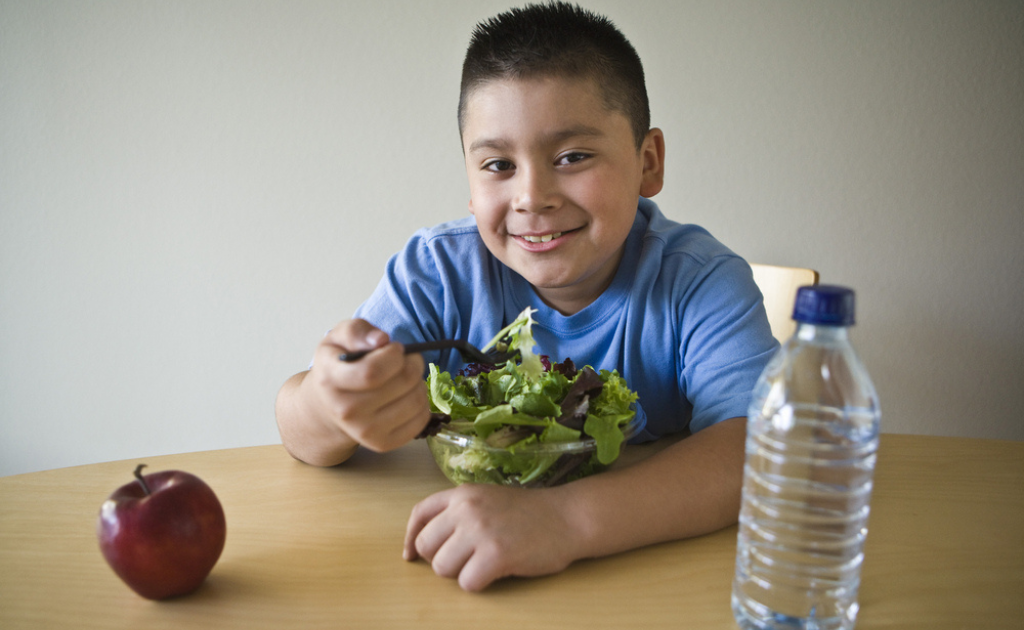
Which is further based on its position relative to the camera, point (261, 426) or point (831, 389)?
point (261, 426)

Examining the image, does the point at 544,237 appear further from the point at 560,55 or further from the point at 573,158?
the point at 560,55

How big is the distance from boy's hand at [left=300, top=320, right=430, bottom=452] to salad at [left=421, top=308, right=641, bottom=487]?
0.19 ft

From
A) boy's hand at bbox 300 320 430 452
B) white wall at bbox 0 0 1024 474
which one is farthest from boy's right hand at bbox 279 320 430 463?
white wall at bbox 0 0 1024 474

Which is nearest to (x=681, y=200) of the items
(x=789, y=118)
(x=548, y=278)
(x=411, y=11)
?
(x=789, y=118)

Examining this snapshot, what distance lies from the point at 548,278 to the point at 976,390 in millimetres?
1625

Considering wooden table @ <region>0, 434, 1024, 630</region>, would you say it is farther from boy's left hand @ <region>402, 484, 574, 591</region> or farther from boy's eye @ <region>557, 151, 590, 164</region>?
boy's eye @ <region>557, 151, 590, 164</region>

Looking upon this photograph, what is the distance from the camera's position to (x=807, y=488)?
601mm

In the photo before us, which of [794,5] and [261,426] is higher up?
[794,5]

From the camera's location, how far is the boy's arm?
587 millimetres

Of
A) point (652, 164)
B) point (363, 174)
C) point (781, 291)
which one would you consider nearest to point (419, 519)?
point (652, 164)

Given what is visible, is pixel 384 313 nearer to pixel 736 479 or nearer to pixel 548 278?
pixel 548 278

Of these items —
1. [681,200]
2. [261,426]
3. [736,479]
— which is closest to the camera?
[736,479]

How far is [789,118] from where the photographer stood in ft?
6.20

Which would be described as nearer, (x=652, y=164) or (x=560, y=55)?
(x=560, y=55)
